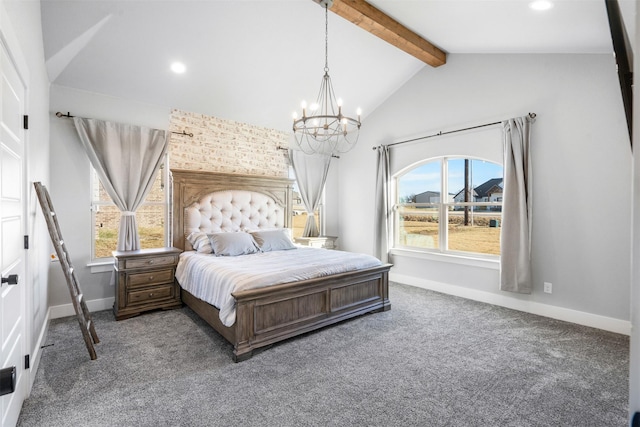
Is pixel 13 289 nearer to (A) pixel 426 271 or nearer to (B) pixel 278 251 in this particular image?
(B) pixel 278 251

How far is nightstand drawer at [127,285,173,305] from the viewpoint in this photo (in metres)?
3.69

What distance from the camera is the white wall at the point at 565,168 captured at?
3.29 m

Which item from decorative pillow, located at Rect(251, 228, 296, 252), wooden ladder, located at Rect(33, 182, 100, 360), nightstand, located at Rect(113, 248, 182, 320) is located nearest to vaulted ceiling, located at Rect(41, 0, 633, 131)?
wooden ladder, located at Rect(33, 182, 100, 360)

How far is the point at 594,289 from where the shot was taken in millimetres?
3428

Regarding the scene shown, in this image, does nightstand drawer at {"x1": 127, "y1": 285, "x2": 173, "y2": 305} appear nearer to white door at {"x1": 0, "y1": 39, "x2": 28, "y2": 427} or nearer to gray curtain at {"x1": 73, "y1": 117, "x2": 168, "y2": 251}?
gray curtain at {"x1": 73, "y1": 117, "x2": 168, "y2": 251}

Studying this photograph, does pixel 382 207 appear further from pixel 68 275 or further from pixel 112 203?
pixel 68 275

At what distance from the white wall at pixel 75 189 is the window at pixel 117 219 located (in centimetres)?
10

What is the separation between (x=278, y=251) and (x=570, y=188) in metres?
3.52

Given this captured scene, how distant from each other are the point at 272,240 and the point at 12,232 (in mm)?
2866

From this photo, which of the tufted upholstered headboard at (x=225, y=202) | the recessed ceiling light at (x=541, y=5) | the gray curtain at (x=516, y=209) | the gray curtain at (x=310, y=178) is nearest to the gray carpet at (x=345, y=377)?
the gray curtain at (x=516, y=209)

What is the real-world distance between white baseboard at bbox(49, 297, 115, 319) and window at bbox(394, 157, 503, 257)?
13.9 feet

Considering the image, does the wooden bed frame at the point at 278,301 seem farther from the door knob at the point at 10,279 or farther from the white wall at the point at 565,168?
the white wall at the point at 565,168

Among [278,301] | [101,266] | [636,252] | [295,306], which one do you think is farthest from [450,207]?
[101,266]

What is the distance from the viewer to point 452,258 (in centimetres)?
466
